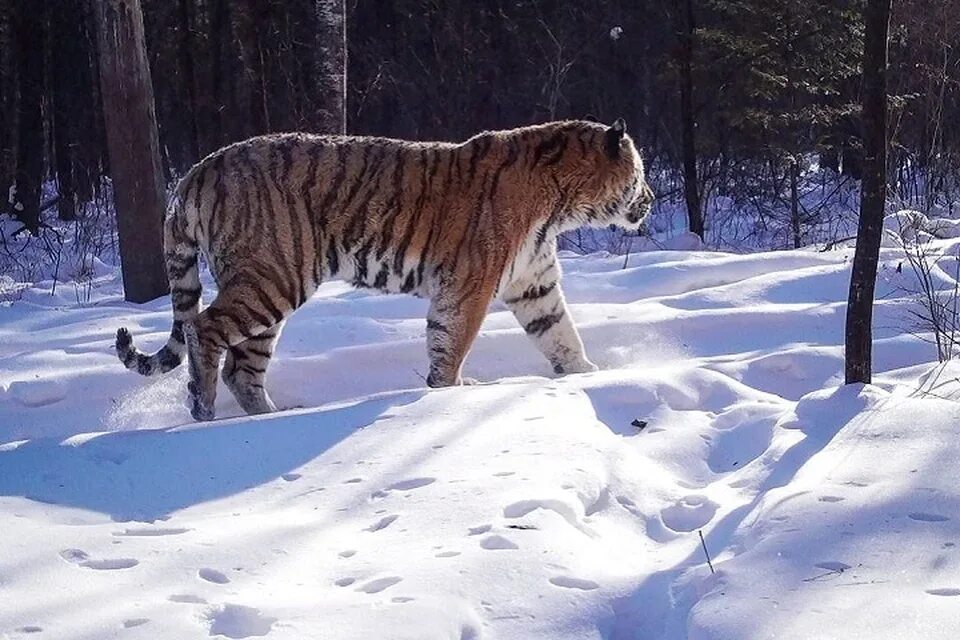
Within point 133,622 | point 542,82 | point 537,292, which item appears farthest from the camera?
point 542,82

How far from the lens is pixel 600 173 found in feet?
19.0

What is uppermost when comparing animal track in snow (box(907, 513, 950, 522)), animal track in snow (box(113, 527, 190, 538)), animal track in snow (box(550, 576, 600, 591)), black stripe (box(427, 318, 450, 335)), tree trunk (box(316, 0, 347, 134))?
tree trunk (box(316, 0, 347, 134))

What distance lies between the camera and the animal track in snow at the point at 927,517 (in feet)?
8.66

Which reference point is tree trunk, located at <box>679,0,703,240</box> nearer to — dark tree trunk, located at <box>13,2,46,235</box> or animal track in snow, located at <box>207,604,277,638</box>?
dark tree trunk, located at <box>13,2,46,235</box>

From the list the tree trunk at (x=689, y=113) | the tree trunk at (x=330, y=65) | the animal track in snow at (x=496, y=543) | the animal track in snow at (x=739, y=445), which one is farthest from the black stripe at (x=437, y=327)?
the tree trunk at (x=689, y=113)

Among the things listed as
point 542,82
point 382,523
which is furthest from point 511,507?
point 542,82

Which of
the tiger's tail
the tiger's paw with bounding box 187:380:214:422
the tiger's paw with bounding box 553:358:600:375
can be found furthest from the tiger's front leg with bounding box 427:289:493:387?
the tiger's tail

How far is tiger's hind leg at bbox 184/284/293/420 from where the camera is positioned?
5102 millimetres

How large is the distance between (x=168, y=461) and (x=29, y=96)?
18.2 metres

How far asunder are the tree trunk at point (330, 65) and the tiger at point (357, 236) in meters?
3.73

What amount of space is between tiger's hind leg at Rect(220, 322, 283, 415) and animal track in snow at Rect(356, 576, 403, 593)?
10.1 ft

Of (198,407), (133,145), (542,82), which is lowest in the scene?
(198,407)

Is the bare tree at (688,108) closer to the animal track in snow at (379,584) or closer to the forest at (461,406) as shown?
the forest at (461,406)

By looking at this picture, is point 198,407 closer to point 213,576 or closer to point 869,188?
point 213,576
